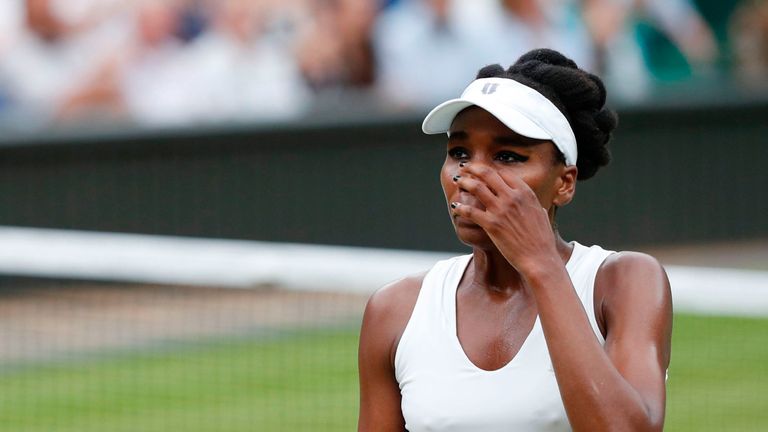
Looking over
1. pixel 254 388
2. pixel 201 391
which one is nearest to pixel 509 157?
pixel 254 388

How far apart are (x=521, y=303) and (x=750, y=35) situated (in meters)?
12.2

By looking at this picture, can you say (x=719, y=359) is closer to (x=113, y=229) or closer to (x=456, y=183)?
(x=113, y=229)

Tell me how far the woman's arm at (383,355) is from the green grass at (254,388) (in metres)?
4.09

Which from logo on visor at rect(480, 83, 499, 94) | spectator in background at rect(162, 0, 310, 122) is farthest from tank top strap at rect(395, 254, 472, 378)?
spectator in background at rect(162, 0, 310, 122)

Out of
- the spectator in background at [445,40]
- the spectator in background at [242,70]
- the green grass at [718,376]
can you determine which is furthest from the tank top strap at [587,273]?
the spectator in background at [445,40]

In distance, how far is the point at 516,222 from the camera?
3.03 m

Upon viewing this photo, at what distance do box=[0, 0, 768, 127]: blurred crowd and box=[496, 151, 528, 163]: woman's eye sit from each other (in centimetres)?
707

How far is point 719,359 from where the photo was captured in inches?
364

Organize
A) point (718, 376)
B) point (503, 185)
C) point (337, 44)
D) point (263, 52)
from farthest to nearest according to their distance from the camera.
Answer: point (337, 44)
point (263, 52)
point (718, 376)
point (503, 185)

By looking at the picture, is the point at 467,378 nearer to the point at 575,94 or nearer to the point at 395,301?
the point at 395,301

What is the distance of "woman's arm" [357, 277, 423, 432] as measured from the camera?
3391 mm

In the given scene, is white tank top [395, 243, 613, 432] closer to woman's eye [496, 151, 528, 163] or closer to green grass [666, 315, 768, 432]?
woman's eye [496, 151, 528, 163]

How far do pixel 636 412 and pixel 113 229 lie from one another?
26.2 ft

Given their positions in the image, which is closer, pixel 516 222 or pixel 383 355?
pixel 516 222
